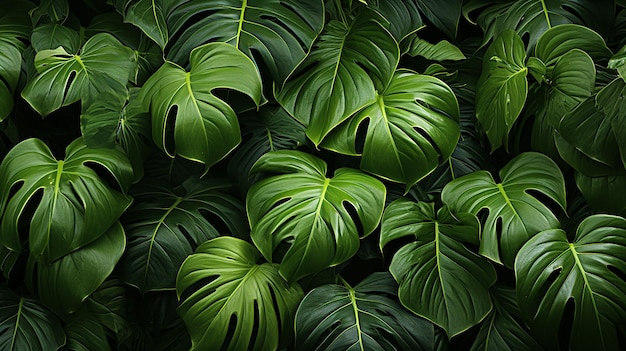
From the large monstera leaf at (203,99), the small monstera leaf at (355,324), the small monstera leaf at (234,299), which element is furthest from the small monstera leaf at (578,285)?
the large monstera leaf at (203,99)

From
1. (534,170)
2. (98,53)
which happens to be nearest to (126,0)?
(98,53)

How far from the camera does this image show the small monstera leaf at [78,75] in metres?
1.56

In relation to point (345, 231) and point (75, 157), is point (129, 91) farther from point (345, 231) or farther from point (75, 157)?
point (345, 231)

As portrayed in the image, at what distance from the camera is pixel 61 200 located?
4.62ft

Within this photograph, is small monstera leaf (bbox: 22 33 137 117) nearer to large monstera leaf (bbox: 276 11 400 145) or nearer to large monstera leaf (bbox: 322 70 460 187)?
large monstera leaf (bbox: 276 11 400 145)

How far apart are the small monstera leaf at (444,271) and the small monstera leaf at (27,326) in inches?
29.7

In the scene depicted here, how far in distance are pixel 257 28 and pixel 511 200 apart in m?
0.70

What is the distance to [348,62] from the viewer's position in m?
1.59

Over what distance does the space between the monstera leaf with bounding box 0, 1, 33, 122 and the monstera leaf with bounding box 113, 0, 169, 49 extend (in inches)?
11.6

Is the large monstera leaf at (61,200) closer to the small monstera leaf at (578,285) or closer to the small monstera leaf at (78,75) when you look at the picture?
the small monstera leaf at (78,75)

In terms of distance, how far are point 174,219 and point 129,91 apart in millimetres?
333

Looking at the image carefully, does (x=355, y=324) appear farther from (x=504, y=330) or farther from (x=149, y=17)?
(x=149, y=17)

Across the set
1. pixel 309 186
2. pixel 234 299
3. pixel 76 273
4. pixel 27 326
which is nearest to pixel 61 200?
pixel 76 273

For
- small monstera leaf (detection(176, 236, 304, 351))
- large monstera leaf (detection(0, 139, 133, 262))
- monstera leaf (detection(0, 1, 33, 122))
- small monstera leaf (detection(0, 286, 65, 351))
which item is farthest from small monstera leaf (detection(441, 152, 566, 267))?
monstera leaf (detection(0, 1, 33, 122))
